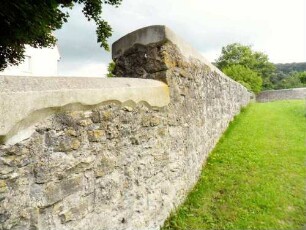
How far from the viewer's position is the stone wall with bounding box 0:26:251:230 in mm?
2121

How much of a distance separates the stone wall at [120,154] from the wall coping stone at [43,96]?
0.03 meters

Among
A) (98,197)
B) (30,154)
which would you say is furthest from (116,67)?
(30,154)

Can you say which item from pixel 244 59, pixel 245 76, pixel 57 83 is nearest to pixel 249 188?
pixel 57 83

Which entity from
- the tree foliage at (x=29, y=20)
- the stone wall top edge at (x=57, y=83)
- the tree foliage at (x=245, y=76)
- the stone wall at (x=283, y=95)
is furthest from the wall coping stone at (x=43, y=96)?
the tree foliage at (x=245, y=76)

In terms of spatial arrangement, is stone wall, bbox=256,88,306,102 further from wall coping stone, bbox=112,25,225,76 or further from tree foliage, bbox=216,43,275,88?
wall coping stone, bbox=112,25,225,76

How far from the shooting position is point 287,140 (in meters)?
6.85

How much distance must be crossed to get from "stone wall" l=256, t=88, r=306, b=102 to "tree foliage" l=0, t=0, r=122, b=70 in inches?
877

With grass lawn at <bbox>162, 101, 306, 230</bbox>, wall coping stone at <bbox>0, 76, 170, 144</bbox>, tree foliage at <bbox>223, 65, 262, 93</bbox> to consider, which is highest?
tree foliage at <bbox>223, 65, 262, 93</bbox>

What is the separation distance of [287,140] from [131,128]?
490 cm

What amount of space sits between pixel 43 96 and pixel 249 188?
10.8 ft

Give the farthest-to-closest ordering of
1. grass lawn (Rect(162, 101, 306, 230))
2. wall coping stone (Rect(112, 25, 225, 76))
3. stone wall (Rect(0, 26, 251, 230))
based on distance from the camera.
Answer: wall coping stone (Rect(112, 25, 225, 76))
grass lawn (Rect(162, 101, 306, 230))
stone wall (Rect(0, 26, 251, 230))

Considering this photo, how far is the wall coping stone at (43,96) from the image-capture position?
77.9 inches

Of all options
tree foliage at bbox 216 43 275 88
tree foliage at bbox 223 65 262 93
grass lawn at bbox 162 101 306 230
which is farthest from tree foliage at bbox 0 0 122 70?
tree foliage at bbox 216 43 275 88

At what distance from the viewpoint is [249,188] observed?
14.4 ft
